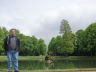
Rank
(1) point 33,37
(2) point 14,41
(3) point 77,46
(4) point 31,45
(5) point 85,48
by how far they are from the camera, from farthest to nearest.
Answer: (1) point 33,37 < (4) point 31,45 < (3) point 77,46 < (5) point 85,48 < (2) point 14,41

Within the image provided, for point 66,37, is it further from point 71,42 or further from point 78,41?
point 78,41

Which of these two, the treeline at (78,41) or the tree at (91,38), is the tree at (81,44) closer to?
the treeline at (78,41)

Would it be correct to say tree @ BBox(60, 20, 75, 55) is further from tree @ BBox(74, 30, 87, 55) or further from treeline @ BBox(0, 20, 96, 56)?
tree @ BBox(74, 30, 87, 55)

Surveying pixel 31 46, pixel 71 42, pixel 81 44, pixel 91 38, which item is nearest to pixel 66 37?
pixel 71 42

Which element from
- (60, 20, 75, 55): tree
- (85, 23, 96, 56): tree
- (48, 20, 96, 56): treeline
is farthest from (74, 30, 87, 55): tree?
(60, 20, 75, 55): tree

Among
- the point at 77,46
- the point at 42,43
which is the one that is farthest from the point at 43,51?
the point at 77,46

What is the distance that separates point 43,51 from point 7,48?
134622 mm

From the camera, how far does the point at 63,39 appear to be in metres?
110

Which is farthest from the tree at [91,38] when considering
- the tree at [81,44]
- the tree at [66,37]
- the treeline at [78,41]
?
the tree at [66,37]

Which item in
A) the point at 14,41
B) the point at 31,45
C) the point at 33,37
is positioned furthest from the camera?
the point at 33,37

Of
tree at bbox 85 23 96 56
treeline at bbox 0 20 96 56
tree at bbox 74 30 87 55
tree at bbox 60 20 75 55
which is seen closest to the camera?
tree at bbox 85 23 96 56

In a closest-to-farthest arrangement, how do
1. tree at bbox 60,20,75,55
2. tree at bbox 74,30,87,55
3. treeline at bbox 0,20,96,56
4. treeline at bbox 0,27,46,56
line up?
treeline at bbox 0,20,96,56 → tree at bbox 74,30,87,55 → tree at bbox 60,20,75,55 → treeline at bbox 0,27,46,56

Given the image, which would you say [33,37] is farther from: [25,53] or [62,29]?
[62,29]

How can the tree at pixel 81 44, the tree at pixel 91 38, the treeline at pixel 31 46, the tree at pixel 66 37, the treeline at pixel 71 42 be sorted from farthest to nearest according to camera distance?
the treeline at pixel 31 46 → the tree at pixel 66 37 → the tree at pixel 81 44 → the treeline at pixel 71 42 → the tree at pixel 91 38
